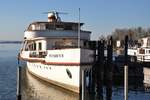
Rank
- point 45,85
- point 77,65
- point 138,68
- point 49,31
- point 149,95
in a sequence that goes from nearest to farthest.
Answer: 1. point 77,65
2. point 149,95
3. point 45,85
4. point 49,31
5. point 138,68

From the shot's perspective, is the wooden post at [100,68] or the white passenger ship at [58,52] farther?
the white passenger ship at [58,52]

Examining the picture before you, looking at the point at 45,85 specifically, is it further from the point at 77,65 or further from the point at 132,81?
the point at 132,81

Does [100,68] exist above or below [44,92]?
above

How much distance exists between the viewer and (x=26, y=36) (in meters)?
43.2

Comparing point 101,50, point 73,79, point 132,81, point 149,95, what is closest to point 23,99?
point 73,79

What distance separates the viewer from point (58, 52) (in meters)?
32.3

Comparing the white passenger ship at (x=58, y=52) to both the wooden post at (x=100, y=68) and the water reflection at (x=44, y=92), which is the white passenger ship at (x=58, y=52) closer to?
the water reflection at (x=44, y=92)

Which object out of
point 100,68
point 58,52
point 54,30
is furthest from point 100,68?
point 54,30

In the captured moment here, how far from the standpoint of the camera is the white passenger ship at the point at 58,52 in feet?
96.9

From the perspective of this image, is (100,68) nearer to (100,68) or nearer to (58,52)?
(100,68)

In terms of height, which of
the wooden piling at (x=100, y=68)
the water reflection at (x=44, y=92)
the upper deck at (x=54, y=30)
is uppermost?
the upper deck at (x=54, y=30)

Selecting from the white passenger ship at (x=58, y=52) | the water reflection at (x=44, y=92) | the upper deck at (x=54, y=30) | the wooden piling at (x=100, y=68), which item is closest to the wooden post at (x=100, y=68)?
the wooden piling at (x=100, y=68)

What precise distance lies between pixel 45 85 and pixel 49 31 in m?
6.70

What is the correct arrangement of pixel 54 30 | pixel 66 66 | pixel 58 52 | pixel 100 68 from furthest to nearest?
pixel 54 30
pixel 58 52
pixel 66 66
pixel 100 68
